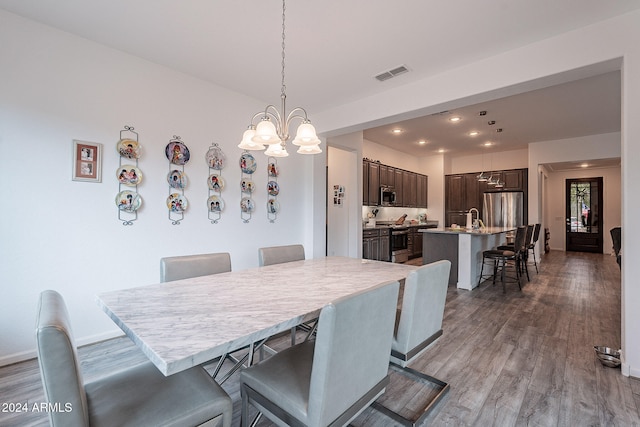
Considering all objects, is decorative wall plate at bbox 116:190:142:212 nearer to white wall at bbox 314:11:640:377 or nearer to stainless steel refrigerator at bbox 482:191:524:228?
white wall at bbox 314:11:640:377

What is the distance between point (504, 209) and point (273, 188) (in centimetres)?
653

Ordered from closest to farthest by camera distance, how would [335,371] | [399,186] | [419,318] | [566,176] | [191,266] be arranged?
[335,371] → [419,318] → [191,266] → [399,186] → [566,176]

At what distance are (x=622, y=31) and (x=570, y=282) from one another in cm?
436

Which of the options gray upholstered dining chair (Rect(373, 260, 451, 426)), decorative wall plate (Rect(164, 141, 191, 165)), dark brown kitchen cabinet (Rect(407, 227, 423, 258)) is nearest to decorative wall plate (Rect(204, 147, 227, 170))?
decorative wall plate (Rect(164, 141, 191, 165))

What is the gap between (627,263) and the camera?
2180 millimetres

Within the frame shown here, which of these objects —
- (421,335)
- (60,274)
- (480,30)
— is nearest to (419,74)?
(480,30)

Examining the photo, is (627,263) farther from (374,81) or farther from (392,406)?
(374,81)

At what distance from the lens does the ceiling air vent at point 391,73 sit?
3061 millimetres

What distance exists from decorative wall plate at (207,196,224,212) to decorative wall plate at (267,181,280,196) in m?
0.73

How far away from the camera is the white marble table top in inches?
38.4

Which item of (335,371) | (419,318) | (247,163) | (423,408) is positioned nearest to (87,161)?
(247,163)

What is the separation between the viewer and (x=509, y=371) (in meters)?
2.25

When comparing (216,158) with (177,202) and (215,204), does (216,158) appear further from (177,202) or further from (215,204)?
(177,202)

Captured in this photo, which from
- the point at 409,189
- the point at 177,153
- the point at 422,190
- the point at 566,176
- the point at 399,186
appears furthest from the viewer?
the point at 566,176
